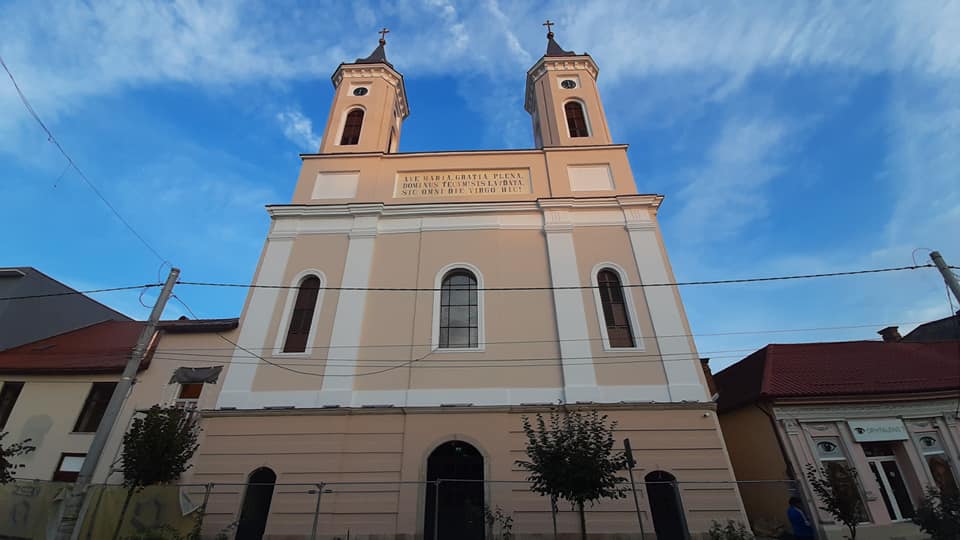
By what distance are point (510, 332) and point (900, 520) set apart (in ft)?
40.7

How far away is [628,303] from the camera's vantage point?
14.6m

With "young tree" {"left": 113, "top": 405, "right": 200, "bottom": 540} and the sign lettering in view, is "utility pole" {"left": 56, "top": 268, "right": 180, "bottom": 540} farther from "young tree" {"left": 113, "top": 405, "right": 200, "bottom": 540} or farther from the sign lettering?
the sign lettering

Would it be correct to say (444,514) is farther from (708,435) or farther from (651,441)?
(708,435)

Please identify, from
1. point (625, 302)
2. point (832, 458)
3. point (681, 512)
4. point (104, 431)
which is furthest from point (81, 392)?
point (832, 458)

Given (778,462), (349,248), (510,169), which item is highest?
(510,169)

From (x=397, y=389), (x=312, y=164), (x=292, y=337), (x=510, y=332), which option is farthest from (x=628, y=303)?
(x=312, y=164)

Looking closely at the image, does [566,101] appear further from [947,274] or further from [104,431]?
[104,431]

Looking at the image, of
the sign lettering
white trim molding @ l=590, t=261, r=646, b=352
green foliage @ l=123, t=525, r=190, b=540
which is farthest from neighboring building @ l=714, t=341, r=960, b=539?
green foliage @ l=123, t=525, r=190, b=540

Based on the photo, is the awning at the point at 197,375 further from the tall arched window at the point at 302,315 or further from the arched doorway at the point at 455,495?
the arched doorway at the point at 455,495

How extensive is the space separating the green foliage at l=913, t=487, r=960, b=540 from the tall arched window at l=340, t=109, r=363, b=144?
2221cm

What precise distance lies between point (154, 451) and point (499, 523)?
28.9 feet

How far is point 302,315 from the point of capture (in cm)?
1494

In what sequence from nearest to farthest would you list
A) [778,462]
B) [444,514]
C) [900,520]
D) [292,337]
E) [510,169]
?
[444,514], [900,520], [778,462], [292,337], [510,169]

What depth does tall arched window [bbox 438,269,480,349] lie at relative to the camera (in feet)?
47.0
